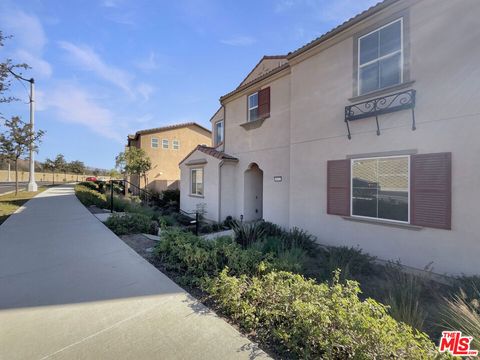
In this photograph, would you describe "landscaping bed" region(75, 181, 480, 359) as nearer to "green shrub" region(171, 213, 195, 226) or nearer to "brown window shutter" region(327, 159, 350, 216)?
"brown window shutter" region(327, 159, 350, 216)

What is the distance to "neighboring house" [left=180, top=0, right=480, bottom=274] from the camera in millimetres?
4738

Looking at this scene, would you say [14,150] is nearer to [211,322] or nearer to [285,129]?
[285,129]

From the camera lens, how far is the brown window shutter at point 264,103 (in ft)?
31.3

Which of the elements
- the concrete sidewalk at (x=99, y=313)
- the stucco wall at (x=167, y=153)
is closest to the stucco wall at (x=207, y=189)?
the concrete sidewalk at (x=99, y=313)

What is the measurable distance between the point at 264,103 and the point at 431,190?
6597 mm

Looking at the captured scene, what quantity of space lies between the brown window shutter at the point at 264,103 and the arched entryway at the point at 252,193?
7.33 feet

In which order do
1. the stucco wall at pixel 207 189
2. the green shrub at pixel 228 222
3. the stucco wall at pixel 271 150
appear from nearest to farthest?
the stucco wall at pixel 271 150 < the green shrub at pixel 228 222 < the stucco wall at pixel 207 189

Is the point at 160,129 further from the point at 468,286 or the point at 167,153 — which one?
the point at 468,286

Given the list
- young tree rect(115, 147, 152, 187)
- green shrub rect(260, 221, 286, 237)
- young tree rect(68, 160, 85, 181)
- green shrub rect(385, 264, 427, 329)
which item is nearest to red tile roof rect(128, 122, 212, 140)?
young tree rect(115, 147, 152, 187)

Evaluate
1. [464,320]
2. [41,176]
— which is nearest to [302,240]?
[464,320]

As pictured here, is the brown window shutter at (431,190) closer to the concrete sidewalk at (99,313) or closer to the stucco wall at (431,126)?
the stucco wall at (431,126)

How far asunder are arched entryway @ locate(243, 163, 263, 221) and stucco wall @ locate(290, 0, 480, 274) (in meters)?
4.29

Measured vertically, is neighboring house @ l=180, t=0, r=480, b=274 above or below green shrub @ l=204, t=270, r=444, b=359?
above

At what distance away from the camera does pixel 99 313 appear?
3.12m
